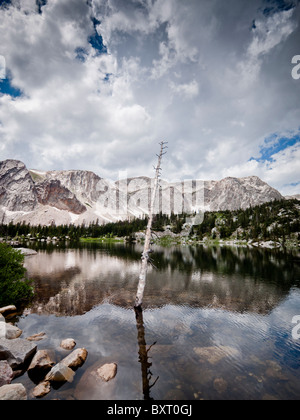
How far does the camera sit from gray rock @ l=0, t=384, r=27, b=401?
6.76 meters

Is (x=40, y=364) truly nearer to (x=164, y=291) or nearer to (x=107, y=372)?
(x=107, y=372)

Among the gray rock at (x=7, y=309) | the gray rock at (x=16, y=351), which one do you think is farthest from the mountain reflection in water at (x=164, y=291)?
the gray rock at (x=16, y=351)

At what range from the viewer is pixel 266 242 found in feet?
410

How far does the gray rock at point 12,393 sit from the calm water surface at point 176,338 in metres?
1.10

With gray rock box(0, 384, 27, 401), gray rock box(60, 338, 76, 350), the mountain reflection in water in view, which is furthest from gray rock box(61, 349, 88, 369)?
the mountain reflection in water

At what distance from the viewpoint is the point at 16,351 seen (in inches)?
382

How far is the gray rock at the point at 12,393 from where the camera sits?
22.2ft

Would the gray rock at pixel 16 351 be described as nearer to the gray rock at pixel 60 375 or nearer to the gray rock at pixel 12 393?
the gray rock at pixel 60 375

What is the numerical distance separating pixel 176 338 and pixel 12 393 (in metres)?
9.19

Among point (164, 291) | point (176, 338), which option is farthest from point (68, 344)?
point (164, 291)

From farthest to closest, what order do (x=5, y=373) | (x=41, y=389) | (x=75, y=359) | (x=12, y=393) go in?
(x=75, y=359), (x=5, y=373), (x=41, y=389), (x=12, y=393)

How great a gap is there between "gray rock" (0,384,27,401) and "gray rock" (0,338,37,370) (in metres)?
2.63
